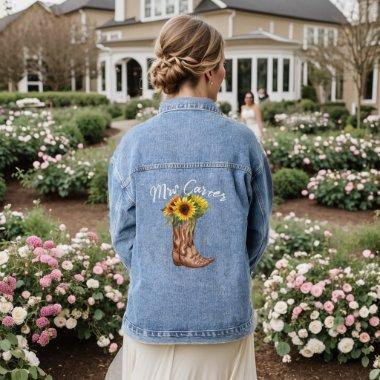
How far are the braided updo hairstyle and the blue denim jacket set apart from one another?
13cm

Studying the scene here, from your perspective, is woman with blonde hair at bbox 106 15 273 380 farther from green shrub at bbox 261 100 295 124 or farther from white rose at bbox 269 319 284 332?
green shrub at bbox 261 100 295 124

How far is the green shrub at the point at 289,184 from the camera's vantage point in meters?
10.2

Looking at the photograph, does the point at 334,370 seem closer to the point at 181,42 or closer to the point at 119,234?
the point at 119,234

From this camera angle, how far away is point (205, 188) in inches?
72.6

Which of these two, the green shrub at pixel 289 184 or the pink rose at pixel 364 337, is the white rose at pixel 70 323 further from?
the green shrub at pixel 289 184

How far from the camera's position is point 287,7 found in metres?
32.8

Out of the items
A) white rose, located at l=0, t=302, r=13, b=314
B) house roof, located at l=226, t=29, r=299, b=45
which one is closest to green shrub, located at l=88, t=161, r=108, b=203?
white rose, located at l=0, t=302, r=13, b=314

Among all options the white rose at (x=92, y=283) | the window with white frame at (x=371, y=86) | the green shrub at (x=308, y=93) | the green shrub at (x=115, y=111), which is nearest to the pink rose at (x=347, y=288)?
the white rose at (x=92, y=283)

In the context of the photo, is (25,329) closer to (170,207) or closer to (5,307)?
(5,307)

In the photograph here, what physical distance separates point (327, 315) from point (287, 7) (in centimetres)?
3109

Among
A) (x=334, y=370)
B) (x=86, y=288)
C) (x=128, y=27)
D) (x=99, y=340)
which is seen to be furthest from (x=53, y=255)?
(x=128, y=27)

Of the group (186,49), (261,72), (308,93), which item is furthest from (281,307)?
(308,93)

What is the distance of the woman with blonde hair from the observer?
1.84 metres

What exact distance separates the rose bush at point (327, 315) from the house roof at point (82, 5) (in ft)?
122
